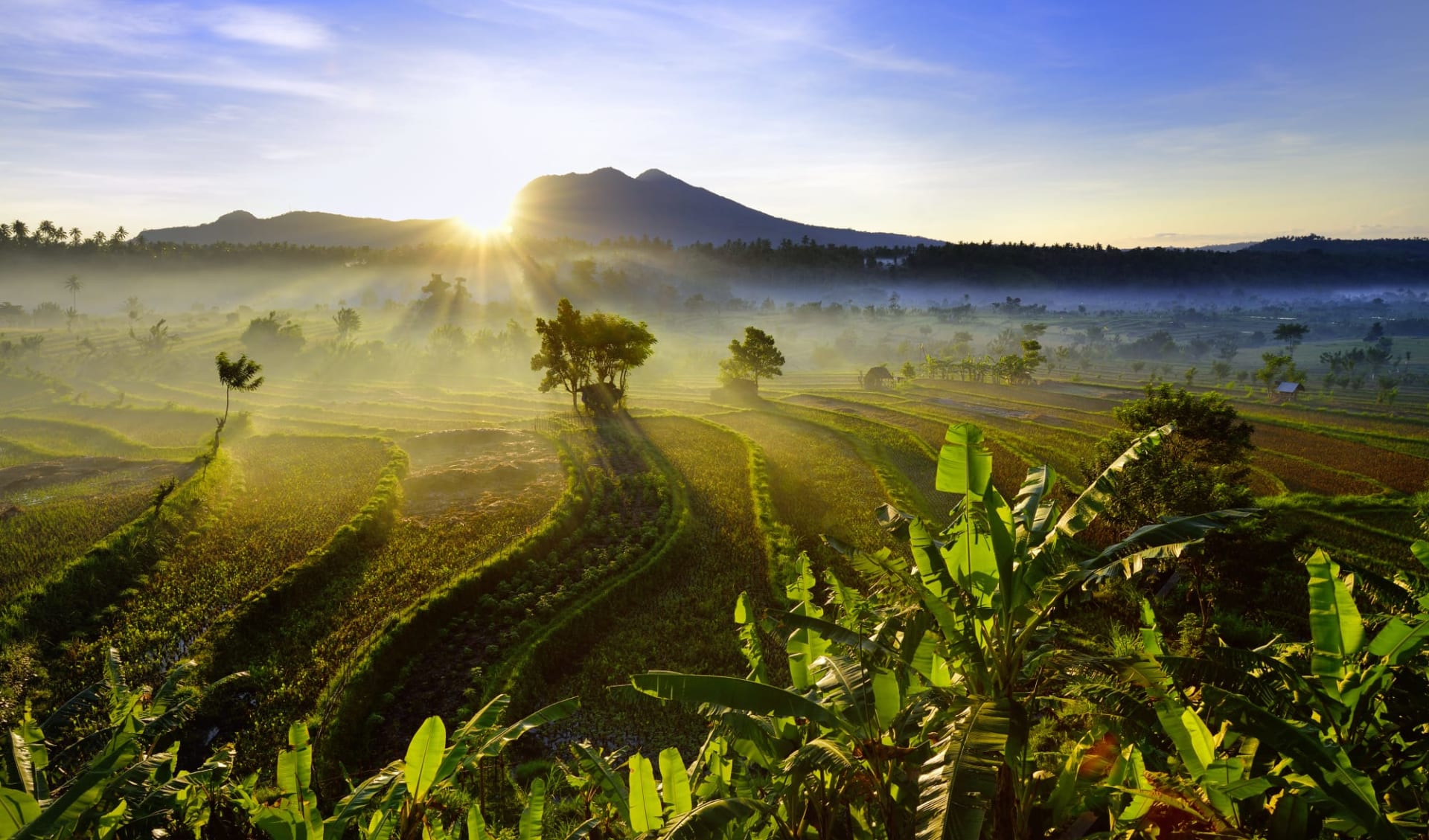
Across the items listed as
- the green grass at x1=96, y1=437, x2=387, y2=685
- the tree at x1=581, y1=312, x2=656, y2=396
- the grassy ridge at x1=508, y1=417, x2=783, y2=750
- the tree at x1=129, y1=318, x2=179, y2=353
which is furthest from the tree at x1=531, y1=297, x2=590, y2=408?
the tree at x1=129, y1=318, x2=179, y2=353

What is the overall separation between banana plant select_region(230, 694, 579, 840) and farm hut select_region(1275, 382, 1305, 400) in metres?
88.3

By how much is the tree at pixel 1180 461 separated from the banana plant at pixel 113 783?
23941mm

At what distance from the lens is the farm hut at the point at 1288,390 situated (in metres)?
70.0

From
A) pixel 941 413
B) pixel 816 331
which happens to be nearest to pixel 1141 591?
pixel 941 413

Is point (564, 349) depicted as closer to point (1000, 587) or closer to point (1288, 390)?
point (1000, 587)

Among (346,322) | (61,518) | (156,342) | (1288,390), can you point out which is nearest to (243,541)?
(61,518)

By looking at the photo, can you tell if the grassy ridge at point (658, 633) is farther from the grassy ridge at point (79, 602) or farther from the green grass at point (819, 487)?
the grassy ridge at point (79, 602)

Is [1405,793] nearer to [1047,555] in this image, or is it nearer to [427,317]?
[1047,555]

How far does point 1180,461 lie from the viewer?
2356 centimetres

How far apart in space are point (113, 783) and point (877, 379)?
8593 centimetres

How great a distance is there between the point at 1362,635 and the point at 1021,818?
130 inches

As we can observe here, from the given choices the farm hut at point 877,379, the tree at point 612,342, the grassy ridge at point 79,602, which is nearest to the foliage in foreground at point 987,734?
the grassy ridge at point 79,602

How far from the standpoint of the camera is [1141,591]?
21.2m

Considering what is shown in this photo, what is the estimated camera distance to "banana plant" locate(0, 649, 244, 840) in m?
5.21
